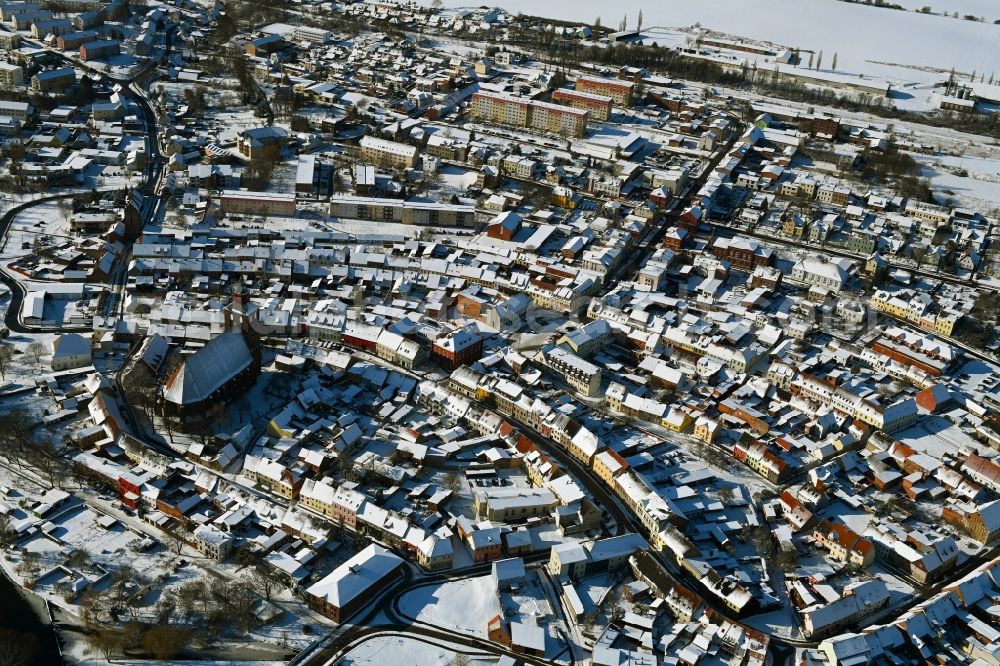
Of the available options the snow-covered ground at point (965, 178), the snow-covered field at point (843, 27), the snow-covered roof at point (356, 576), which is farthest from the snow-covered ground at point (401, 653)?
the snow-covered field at point (843, 27)

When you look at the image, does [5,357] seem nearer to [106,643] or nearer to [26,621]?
[26,621]

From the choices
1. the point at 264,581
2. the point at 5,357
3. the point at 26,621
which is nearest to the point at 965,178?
the point at 264,581

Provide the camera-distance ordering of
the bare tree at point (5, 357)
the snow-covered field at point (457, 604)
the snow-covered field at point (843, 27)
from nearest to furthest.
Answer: the snow-covered field at point (457, 604) → the bare tree at point (5, 357) → the snow-covered field at point (843, 27)

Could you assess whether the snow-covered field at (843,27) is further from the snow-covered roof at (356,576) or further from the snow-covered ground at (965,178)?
the snow-covered roof at (356,576)

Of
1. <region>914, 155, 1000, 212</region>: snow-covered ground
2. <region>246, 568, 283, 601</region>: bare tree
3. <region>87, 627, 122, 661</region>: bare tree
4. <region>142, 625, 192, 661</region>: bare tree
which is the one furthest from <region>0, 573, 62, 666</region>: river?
<region>914, 155, 1000, 212</region>: snow-covered ground

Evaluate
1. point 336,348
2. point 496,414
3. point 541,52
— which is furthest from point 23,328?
point 541,52

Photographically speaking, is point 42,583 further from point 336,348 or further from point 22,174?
point 22,174
